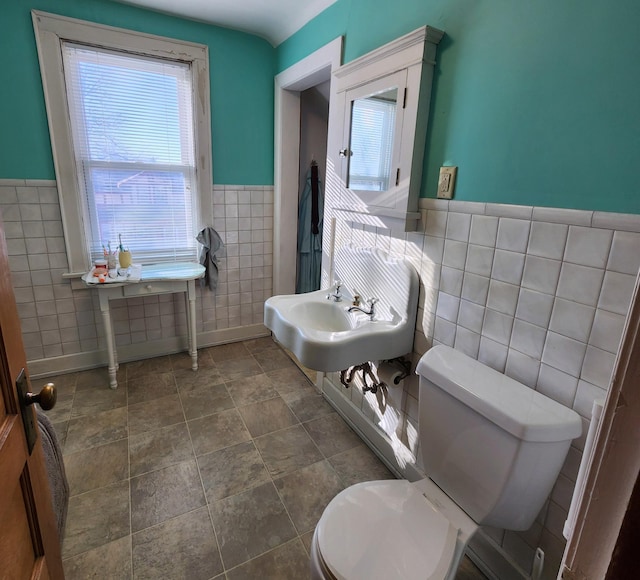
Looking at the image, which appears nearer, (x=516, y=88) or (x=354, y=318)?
(x=516, y=88)

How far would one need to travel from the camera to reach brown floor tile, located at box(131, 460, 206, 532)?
1569mm

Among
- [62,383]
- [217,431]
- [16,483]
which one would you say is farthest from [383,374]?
[62,383]

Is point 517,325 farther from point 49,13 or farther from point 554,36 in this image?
point 49,13

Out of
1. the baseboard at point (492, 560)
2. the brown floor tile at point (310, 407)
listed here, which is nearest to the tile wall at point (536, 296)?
the baseboard at point (492, 560)

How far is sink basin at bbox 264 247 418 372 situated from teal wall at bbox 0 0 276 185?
1332 millimetres

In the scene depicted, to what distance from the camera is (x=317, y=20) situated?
7.22ft

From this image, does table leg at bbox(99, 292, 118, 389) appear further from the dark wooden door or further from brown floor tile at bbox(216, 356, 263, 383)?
the dark wooden door

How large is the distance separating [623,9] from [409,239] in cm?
94

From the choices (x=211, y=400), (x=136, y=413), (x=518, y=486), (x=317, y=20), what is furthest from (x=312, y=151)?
(x=518, y=486)

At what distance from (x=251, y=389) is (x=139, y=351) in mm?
1002

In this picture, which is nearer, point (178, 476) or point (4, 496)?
point (4, 496)

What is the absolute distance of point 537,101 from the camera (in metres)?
1.11

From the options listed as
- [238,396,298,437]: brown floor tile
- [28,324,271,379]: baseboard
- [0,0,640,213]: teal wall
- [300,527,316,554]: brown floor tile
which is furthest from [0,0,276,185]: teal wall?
[300,527,316,554]: brown floor tile

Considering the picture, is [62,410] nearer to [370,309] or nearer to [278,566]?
[278,566]
